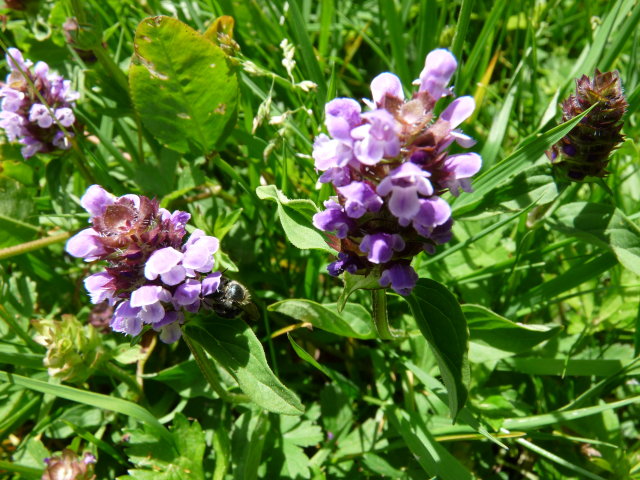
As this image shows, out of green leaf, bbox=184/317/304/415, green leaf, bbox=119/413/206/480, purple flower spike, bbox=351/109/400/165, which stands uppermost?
purple flower spike, bbox=351/109/400/165

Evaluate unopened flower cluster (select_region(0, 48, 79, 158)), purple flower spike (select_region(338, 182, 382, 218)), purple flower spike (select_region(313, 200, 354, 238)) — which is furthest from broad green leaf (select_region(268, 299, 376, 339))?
unopened flower cluster (select_region(0, 48, 79, 158))

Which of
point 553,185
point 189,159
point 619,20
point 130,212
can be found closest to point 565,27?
point 619,20

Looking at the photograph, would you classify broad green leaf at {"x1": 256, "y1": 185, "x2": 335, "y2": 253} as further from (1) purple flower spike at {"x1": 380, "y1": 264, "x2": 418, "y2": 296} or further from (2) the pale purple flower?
(2) the pale purple flower

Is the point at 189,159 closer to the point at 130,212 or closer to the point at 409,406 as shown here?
the point at 130,212

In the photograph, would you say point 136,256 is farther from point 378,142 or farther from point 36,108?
point 36,108

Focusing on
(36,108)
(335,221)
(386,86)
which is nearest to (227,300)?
(335,221)

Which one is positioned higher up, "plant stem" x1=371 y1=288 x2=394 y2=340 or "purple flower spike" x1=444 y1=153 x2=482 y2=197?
"purple flower spike" x1=444 y1=153 x2=482 y2=197

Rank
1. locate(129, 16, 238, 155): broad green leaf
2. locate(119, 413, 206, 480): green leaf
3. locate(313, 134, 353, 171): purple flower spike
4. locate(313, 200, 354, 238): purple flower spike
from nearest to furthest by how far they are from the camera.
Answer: locate(313, 134, 353, 171): purple flower spike < locate(313, 200, 354, 238): purple flower spike < locate(119, 413, 206, 480): green leaf < locate(129, 16, 238, 155): broad green leaf

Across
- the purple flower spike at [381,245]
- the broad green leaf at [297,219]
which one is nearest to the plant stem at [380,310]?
the broad green leaf at [297,219]
